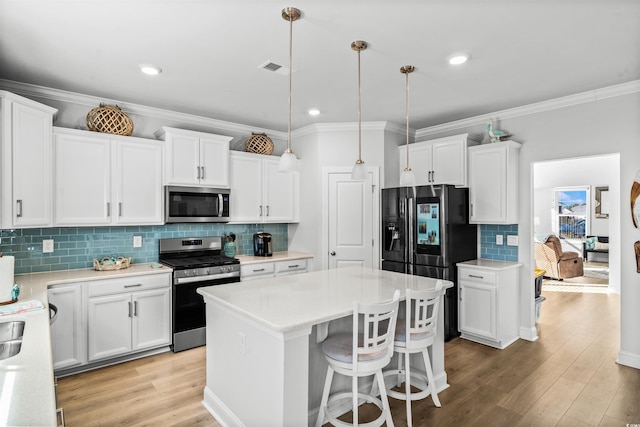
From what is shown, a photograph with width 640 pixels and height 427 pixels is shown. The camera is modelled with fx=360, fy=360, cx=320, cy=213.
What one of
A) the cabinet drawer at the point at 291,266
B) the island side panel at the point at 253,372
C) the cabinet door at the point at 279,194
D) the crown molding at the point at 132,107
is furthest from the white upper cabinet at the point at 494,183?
the island side panel at the point at 253,372

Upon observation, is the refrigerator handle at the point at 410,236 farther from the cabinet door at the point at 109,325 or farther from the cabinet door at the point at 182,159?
the cabinet door at the point at 109,325

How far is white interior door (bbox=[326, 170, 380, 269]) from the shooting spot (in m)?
4.62

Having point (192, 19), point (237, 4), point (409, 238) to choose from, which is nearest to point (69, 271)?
point (192, 19)

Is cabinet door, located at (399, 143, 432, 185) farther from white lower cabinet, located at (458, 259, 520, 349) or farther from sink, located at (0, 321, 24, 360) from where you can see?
sink, located at (0, 321, 24, 360)

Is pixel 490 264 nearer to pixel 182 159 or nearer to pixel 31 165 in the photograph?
pixel 182 159

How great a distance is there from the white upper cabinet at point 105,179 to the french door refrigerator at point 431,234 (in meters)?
2.66

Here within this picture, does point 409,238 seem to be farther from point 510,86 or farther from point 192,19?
point 192,19

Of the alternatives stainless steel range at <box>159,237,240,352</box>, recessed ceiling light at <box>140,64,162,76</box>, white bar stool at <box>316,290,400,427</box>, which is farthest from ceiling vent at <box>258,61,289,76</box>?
stainless steel range at <box>159,237,240,352</box>

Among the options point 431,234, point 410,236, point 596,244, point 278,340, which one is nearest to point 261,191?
point 410,236

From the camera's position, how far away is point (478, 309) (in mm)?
3926

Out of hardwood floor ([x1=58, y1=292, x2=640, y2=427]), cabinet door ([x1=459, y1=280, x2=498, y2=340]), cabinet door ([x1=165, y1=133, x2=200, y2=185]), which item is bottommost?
hardwood floor ([x1=58, y1=292, x2=640, y2=427])

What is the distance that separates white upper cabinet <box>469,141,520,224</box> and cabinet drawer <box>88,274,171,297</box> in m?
3.47

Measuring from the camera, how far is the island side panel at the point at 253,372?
6.29 feet

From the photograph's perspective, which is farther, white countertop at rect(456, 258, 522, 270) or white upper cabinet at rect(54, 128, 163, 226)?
white countertop at rect(456, 258, 522, 270)
